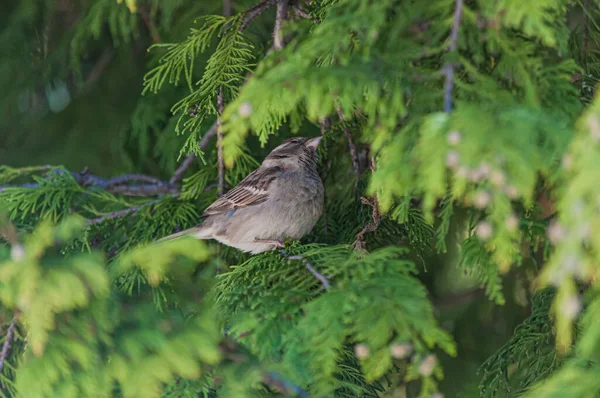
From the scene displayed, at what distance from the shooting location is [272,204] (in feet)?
11.2

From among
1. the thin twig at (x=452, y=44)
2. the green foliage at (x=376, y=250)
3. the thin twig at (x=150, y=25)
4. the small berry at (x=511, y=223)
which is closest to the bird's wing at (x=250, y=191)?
the green foliage at (x=376, y=250)

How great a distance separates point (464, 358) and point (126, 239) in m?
1.89

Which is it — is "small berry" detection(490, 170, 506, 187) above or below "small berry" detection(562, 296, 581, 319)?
above

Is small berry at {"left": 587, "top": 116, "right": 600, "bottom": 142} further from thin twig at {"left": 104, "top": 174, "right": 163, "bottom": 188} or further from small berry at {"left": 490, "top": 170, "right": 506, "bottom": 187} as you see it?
thin twig at {"left": 104, "top": 174, "right": 163, "bottom": 188}

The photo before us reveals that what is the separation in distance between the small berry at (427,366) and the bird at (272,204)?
1.74 m

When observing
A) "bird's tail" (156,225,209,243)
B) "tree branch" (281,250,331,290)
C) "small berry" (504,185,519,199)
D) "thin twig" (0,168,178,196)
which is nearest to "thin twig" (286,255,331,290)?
"tree branch" (281,250,331,290)

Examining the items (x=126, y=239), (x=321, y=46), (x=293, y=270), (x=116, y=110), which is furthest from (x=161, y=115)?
(x=321, y=46)

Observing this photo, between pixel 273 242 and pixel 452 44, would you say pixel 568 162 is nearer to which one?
pixel 452 44

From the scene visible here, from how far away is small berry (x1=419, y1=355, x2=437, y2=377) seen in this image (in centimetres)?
154

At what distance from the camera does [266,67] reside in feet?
6.08

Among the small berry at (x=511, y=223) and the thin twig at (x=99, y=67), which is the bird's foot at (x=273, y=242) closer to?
the thin twig at (x=99, y=67)

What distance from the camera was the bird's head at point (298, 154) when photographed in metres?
3.35

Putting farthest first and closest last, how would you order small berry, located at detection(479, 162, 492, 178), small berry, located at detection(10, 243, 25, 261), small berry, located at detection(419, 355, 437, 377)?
small berry, located at detection(10, 243, 25, 261)
small berry, located at detection(419, 355, 437, 377)
small berry, located at detection(479, 162, 492, 178)

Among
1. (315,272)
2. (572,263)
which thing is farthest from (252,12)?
(572,263)
